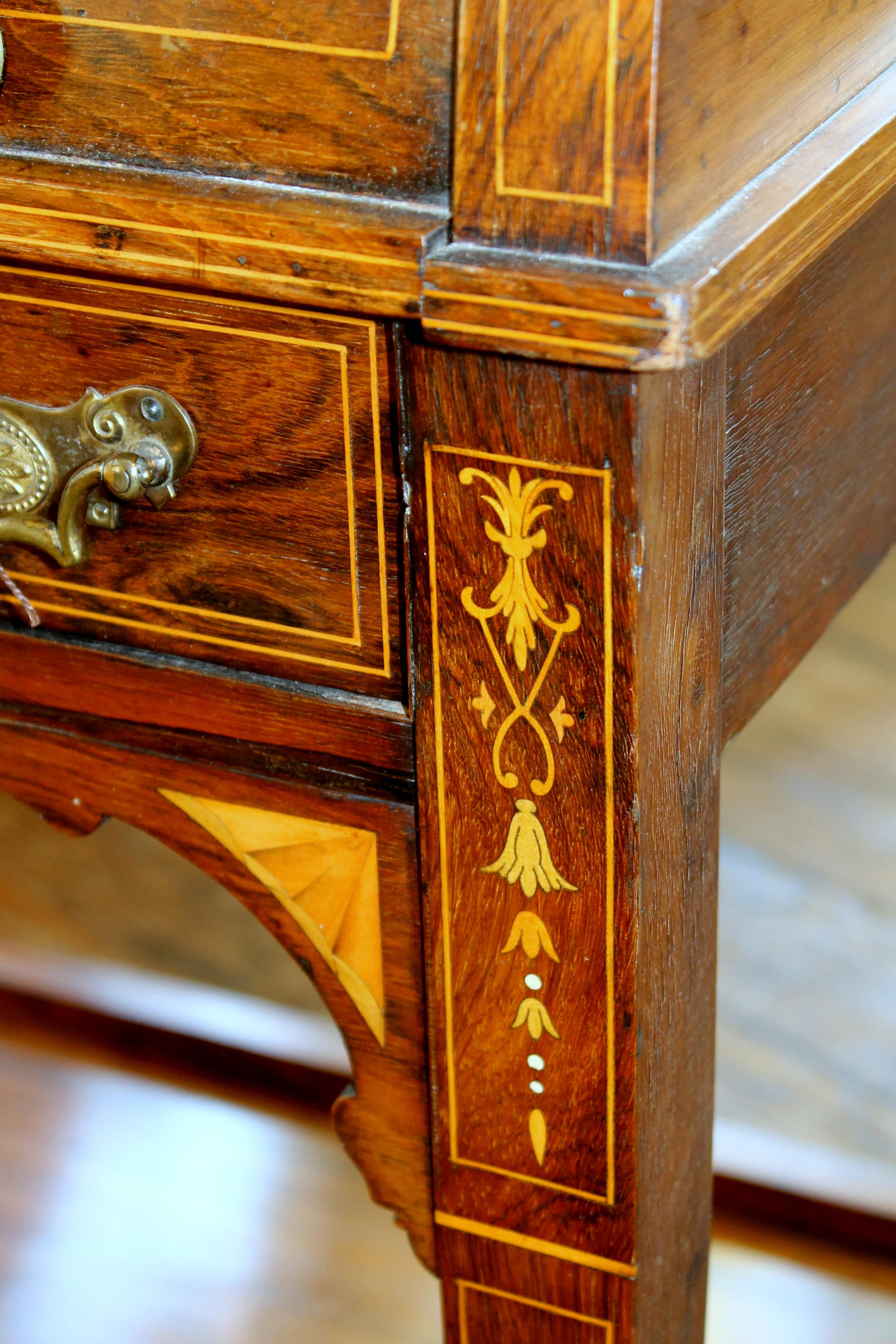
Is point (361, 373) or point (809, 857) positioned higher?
point (809, 857)

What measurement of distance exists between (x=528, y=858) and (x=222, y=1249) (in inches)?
23.6

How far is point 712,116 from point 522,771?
0.19 meters

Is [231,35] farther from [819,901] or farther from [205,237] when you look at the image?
[819,901]

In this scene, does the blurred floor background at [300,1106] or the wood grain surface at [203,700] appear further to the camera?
the blurred floor background at [300,1106]

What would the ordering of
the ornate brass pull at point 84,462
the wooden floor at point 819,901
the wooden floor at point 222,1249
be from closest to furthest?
the ornate brass pull at point 84,462 < the wooden floor at point 222,1249 < the wooden floor at point 819,901

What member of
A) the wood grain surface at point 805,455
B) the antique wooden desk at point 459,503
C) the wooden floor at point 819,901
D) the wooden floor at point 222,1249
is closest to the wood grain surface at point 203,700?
the antique wooden desk at point 459,503

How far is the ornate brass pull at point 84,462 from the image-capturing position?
489 millimetres

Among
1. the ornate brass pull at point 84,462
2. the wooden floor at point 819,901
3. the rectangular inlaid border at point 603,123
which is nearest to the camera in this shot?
the rectangular inlaid border at point 603,123

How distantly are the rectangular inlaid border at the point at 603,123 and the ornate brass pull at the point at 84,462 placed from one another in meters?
0.13

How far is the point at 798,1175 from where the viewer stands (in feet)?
3.29

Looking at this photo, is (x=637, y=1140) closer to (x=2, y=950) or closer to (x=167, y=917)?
(x=2, y=950)

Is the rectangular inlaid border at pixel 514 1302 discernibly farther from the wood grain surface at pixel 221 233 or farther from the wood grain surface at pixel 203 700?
the wood grain surface at pixel 221 233

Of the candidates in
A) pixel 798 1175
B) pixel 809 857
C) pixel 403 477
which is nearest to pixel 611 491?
pixel 403 477

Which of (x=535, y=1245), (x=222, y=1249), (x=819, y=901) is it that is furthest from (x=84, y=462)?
(x=819, y=901)
